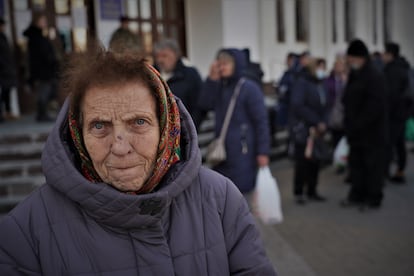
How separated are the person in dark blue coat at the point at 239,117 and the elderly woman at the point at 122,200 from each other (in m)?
2.92

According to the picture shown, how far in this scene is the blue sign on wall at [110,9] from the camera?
9805mm

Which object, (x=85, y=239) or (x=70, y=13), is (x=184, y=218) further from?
(x=70, y=13)

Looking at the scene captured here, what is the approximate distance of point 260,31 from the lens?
39.6ft

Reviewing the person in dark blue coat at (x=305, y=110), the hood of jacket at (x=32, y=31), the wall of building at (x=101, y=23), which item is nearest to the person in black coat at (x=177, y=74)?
the person in dark blue coat at (x=305, y=110)

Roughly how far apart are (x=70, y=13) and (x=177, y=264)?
29.1 ft

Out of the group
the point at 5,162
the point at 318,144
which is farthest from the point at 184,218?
the point at 5,162

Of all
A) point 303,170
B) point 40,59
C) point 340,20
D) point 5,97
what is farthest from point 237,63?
point 340,20

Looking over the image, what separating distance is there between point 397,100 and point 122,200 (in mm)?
6436

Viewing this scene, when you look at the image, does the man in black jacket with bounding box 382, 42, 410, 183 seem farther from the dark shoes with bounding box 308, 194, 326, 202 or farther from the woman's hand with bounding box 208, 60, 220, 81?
the woman's hand with bounding box 208, 60, 220, 81

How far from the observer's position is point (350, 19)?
1748 cm

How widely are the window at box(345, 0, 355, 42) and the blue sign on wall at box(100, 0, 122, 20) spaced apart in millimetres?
10068

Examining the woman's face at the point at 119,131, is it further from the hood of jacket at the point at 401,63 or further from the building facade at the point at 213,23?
the hood of jacket at the point at 401,63

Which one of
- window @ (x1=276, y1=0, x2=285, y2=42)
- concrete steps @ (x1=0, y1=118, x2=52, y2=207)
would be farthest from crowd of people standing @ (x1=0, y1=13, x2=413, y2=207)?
window @ (x1=276, y1=0, x2=285, y2=42)

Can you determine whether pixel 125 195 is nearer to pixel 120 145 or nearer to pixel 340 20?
pixel 120 145
